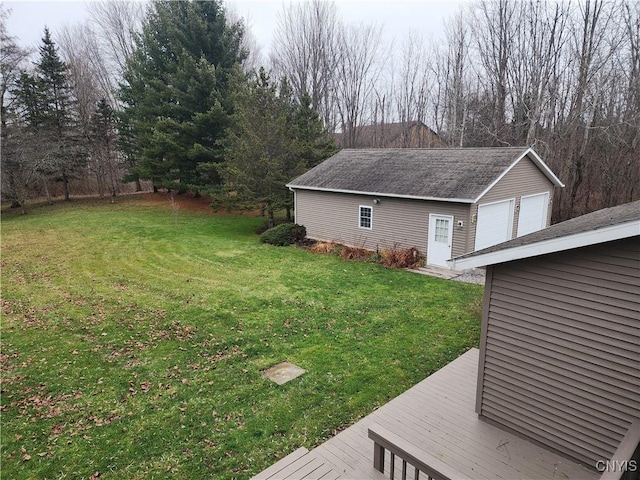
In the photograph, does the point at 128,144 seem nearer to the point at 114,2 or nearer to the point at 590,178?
the point at 114,2

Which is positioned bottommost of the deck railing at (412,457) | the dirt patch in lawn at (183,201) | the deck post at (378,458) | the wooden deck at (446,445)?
the wooden deck at (446,445)

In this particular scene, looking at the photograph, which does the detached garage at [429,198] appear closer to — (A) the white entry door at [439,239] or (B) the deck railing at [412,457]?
(A) the white entry door at [439,239]

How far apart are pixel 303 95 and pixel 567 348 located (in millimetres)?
19244

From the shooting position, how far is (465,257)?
4477 mm

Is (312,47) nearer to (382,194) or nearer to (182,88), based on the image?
(182,88)

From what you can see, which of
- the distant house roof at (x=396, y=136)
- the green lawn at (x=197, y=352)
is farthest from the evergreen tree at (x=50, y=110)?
the distant house roof at (x=396, y=136)

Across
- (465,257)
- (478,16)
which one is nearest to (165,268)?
(465,257)

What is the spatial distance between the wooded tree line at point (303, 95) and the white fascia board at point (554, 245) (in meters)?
14.1

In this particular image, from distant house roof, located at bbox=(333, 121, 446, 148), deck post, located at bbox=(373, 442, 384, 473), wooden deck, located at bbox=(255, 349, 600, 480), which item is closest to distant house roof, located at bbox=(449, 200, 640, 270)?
wooden deck, located at bbox=(255, 349, 600, 480)

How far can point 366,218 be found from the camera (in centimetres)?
1468

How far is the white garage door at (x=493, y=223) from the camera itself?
492 inches

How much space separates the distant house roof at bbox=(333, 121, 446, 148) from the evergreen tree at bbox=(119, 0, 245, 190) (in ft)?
37.9

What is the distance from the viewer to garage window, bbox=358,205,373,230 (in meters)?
14.5

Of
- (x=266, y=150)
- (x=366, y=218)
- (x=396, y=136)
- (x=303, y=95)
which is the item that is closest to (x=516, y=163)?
(x=366, y=218)
